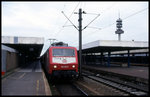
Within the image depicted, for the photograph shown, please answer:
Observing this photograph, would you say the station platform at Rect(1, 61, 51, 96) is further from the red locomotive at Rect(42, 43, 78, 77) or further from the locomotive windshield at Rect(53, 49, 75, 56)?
the locomotive windshield at Rect(53, 49, 75, 56)

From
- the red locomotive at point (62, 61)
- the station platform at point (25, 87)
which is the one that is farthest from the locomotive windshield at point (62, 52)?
the station platform at point (25, 87)

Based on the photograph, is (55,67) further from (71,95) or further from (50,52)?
(71,95)

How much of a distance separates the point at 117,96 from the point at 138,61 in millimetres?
30374

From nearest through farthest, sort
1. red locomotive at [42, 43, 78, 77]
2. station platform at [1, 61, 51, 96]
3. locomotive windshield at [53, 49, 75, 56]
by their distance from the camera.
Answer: station platform at [1, 61, 51, 96], red locomotive at [42, 43, 78, 77], locomotive windshield at [53, 49, 75, 56]

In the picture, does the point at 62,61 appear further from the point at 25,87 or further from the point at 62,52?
the point at 25,87

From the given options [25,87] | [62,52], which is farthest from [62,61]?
[25,87]

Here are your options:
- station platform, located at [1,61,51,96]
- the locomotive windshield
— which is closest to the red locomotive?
the locomotive windshield

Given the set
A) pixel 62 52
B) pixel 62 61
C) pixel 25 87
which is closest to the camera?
pixel 25 87

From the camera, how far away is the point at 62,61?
12.7m

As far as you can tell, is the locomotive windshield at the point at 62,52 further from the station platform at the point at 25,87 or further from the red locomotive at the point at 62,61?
the station platform at the point at 25,87

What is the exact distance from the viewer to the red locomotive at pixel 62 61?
12.5 metres

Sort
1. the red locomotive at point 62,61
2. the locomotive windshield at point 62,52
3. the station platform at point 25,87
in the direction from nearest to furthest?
the station platform at point 25,87 < the red locomotive at point 62,61 < the locomotive windshield at point 62,52

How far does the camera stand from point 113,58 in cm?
4928

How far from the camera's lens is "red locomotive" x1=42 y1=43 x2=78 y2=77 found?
1246 centimetres
